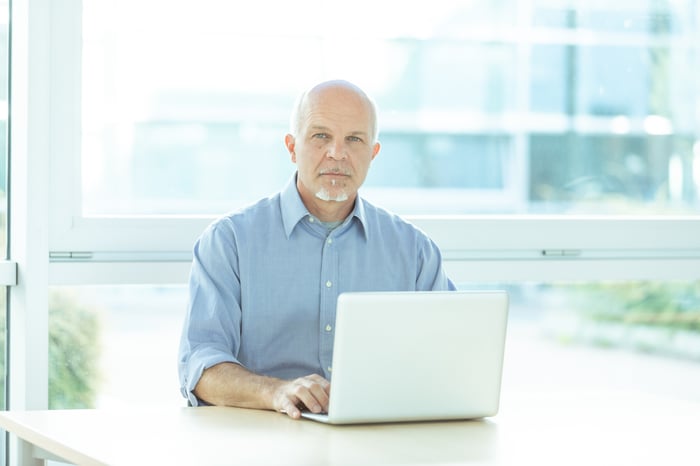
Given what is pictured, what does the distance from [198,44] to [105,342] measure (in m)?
0.98

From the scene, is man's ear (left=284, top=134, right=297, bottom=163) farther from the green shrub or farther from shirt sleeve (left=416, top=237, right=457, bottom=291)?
the green shrub

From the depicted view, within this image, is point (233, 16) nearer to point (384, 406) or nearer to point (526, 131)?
point (526, 131)

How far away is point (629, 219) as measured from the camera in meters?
3.60

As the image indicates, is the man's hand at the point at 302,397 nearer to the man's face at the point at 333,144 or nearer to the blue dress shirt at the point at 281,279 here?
the blue dress shirt at the point at 281,279

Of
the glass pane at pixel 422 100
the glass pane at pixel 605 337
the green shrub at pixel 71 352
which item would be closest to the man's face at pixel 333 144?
the glass pane at pixel 422 100

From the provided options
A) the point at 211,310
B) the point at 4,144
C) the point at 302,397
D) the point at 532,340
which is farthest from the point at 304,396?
the point at 532,340

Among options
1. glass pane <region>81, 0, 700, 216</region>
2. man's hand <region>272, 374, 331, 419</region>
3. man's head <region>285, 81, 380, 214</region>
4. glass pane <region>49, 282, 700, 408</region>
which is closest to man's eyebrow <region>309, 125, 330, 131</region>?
man's head <region>285, 81, 380, 214</region>

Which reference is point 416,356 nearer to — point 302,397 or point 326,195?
point 302,397

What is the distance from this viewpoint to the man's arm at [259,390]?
7.05ft

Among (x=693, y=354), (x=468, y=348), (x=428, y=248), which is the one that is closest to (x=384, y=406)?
(x=468, y=348)

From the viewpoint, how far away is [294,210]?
2814 millimetres

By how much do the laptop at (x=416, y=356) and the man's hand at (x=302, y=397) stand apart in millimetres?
27

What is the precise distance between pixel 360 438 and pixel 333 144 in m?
1.07

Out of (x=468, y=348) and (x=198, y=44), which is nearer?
(x=468, y=348)
